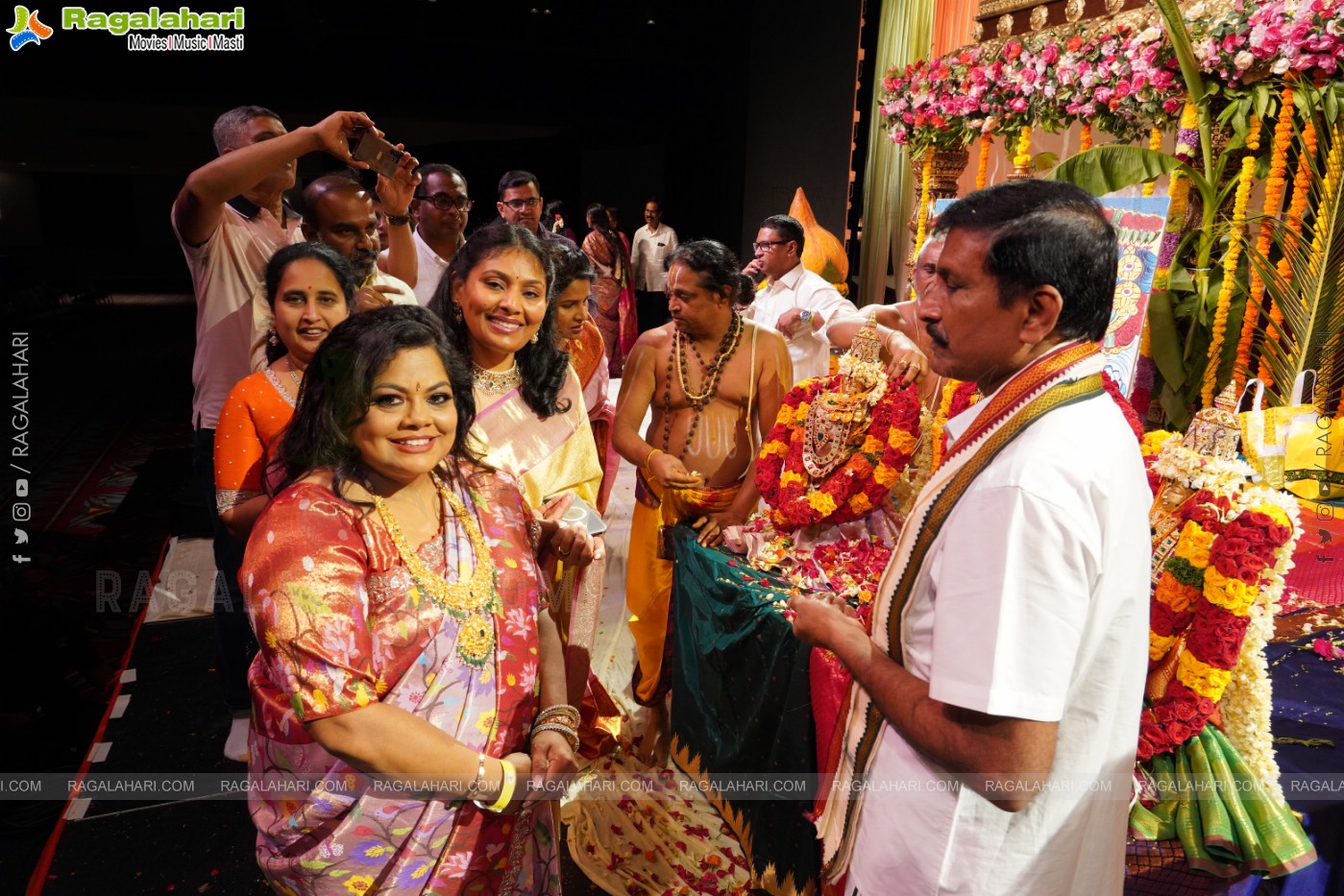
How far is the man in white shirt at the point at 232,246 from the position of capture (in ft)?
7.09

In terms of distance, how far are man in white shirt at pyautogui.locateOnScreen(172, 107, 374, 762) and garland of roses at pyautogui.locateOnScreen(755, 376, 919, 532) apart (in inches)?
58.9

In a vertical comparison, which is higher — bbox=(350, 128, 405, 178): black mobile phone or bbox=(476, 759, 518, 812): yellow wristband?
bbox=(350, 128, 405, 178): black mobile phone

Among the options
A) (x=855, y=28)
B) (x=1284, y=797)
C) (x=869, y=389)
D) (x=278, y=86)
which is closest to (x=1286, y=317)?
(x=869, y=389)

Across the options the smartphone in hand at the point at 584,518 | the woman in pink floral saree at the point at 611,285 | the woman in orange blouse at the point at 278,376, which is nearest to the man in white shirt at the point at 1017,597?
the smartphone in hand at the point at 584,518

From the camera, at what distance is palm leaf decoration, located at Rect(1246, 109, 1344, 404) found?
3863 millimetres

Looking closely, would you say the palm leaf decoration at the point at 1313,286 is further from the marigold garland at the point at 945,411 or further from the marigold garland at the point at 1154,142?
the marigold garland at the point at 945,411

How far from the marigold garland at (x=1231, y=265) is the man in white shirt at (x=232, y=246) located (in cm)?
400

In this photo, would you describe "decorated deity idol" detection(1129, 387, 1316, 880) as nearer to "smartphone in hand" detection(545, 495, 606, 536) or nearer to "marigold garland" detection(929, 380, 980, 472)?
"marigold garland" detection(929, 380, 980, 472)

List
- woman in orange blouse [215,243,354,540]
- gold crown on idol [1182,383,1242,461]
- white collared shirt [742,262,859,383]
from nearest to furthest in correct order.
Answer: gold crown on idol [1182,383,1242,461] → woman in orange blouse [215,243,354,540] → white collared shirt [742,262,859,383]

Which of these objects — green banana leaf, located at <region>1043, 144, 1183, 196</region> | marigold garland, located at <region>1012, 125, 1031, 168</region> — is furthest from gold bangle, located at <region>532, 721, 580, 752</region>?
marigold garland, located at <region>1012, 125, 1031, 168</region>

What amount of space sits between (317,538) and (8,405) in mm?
1412

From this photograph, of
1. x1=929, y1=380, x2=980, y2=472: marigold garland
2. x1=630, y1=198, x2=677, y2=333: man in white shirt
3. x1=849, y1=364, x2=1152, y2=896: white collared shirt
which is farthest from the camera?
x1=630, y1=198, x2=677, y2=333: man in white shirt

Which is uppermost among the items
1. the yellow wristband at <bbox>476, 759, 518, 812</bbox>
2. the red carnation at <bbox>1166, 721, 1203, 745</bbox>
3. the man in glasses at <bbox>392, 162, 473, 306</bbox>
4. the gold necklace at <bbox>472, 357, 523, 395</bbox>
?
the man in glasses at <bbox>392, 162, 473, 306</bbox>

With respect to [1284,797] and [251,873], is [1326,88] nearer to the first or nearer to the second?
[1284,797]
